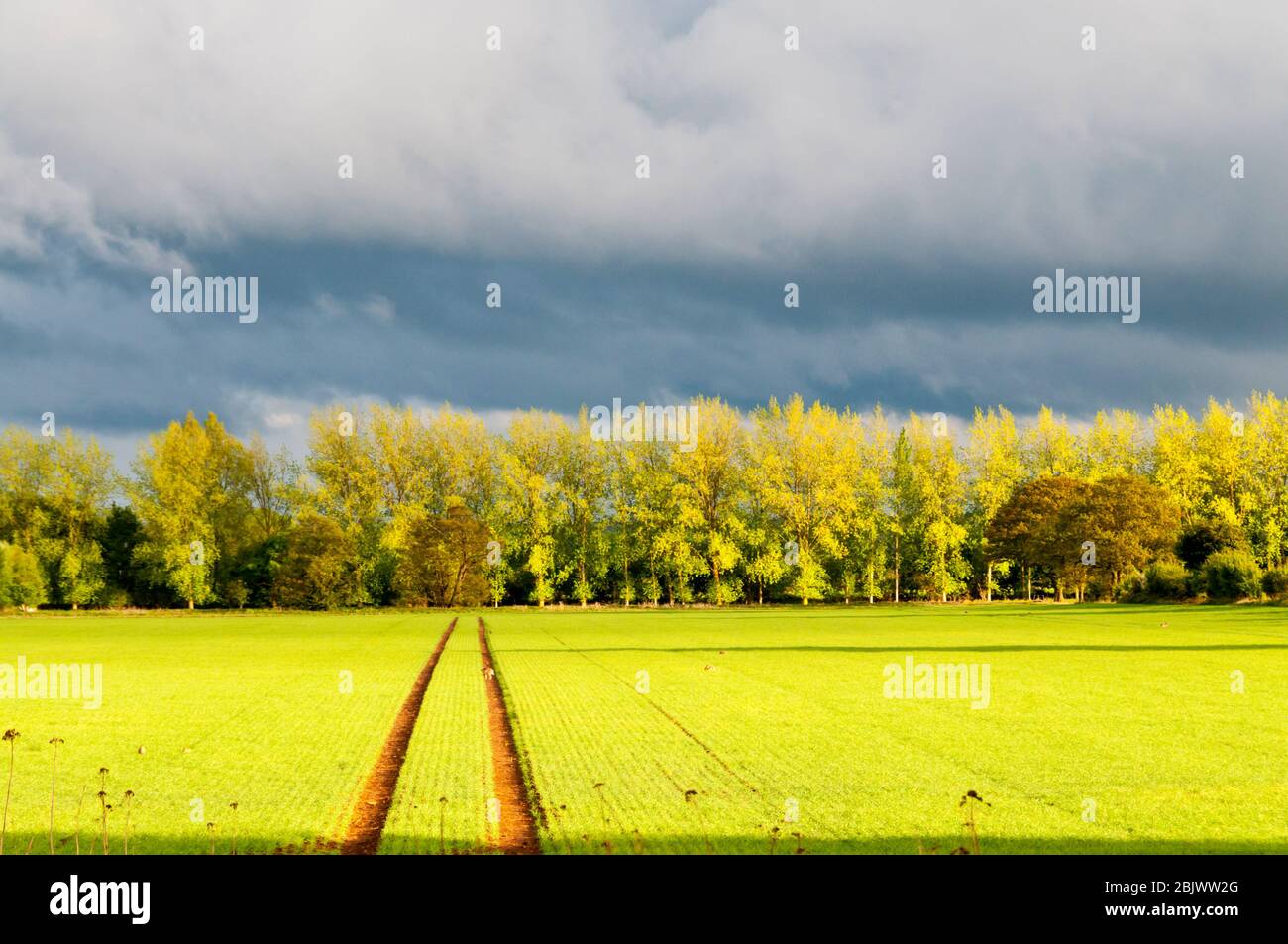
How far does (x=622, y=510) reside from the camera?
82188mm

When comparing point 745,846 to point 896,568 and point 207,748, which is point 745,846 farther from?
point 896,568

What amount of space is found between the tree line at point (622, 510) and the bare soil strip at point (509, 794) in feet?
195

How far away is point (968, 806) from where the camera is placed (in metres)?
9.33

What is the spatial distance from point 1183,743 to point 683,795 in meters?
6.79

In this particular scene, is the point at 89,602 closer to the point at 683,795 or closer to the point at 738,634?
the point at 738,634

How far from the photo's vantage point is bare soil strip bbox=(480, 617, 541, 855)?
8289 millimetres

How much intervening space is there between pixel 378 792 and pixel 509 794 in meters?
1.36

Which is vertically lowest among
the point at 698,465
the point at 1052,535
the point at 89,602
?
the point at 89,602

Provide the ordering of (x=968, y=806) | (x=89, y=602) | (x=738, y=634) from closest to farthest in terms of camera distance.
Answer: (x=968, y=806) < (x=738, y=634) < (x=89, y=602)

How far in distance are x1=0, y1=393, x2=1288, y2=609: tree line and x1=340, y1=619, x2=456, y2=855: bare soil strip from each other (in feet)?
194

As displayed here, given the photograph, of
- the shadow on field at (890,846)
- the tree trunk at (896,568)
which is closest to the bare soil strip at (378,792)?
the shadow on field at (890,846)

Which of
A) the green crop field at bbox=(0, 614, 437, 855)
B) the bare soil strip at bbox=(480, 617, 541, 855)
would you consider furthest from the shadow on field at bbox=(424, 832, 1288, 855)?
the green crop field at bbox=(0, 614, 437, 855)

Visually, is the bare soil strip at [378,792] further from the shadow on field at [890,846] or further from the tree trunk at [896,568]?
the tree trunk at [896,568]
